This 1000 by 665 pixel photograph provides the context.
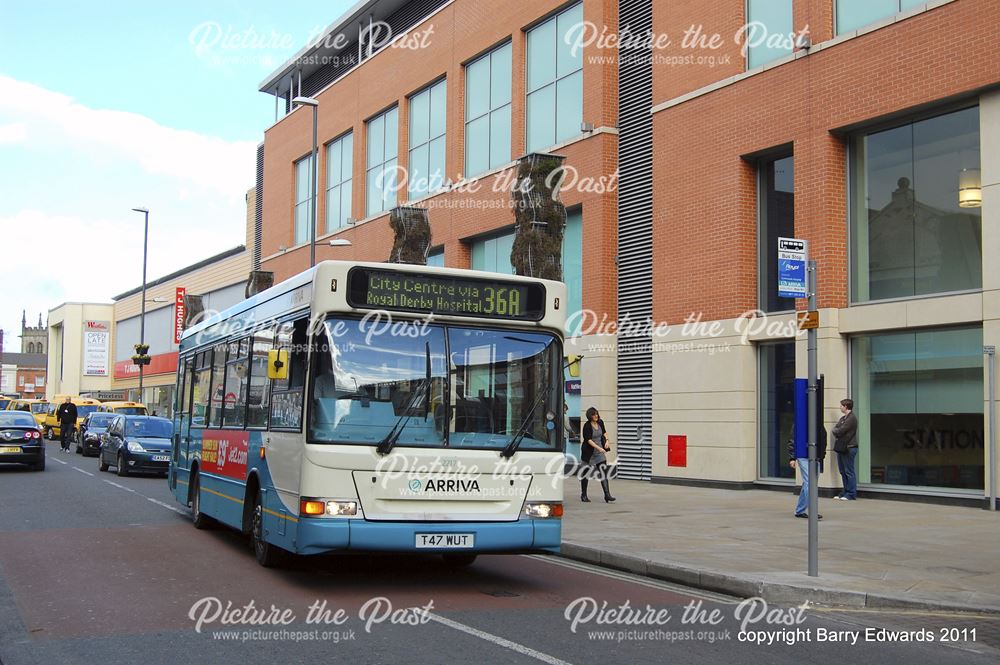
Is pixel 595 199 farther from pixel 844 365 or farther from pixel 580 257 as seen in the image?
pixel 844 365

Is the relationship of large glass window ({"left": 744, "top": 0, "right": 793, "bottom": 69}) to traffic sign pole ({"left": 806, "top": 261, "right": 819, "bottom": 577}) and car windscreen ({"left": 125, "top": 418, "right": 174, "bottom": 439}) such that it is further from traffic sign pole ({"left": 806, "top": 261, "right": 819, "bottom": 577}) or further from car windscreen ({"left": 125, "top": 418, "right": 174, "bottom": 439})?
car windscreen ({"left": 125, "top": 418, "right": 174, "bottom": 439})

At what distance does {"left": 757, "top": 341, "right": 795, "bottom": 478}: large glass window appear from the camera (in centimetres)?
2094

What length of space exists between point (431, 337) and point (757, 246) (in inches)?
545

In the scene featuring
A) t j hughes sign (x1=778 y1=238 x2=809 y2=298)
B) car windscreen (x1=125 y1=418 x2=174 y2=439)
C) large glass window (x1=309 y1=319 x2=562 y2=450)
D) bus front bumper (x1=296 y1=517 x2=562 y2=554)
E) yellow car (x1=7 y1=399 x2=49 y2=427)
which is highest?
t j hughes sign (x1=778 y1=238 x2=809 y2=298)

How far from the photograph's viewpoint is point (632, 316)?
2508 centimetres

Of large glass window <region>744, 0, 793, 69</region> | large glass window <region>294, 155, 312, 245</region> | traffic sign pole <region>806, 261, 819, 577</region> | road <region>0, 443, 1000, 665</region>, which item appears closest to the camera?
road <region>0, 443, 1000, 665</region>

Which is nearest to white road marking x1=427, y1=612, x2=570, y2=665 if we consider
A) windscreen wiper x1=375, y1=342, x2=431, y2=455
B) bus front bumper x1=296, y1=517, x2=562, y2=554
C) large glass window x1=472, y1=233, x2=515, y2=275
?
bus front bumper x1=296, y1=517, x2=562, y2=554

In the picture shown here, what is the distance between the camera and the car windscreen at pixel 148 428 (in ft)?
86.5

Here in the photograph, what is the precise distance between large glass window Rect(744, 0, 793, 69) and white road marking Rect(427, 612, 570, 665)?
1626 cm

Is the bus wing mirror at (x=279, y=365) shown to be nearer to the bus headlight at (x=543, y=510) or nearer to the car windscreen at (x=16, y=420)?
the bus headlight at (x=543, y=510)

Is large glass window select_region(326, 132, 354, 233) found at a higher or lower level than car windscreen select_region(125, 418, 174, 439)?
higher

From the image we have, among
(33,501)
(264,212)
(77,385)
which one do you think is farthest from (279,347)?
(77,385)

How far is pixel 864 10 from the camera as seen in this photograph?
19516 millimetres

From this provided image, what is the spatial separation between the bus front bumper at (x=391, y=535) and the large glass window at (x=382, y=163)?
27.5 meters
